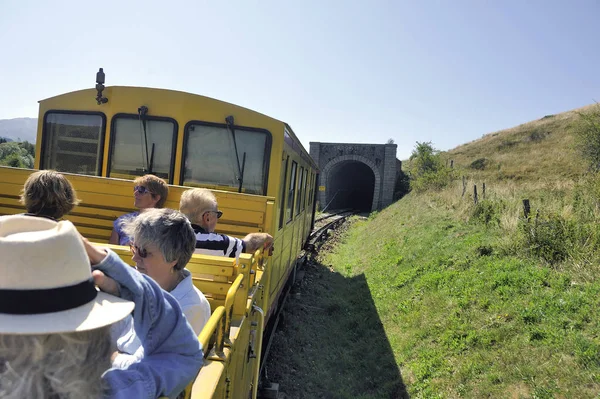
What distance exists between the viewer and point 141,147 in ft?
16.2

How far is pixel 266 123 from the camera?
15.5 feet

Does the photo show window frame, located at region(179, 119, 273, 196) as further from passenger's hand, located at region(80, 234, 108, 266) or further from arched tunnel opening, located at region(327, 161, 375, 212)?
arched tunnel opening, located at region(327, 161, 375, 212)

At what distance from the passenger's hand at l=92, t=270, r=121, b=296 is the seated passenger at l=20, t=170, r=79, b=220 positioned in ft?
4.41

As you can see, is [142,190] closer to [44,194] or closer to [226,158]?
[44,194]

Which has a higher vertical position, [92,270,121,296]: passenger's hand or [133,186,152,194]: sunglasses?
[133,186,152,194]: sunglasses

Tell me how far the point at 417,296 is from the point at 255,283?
16.2 ft

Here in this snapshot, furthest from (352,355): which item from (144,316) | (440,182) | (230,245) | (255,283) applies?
(440,182)

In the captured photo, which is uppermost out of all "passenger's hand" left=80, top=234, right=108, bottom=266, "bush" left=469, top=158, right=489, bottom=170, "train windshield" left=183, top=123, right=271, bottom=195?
"bush" left=469, top=158, right=489, bottom=170

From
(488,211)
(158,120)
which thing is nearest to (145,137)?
(158,120)

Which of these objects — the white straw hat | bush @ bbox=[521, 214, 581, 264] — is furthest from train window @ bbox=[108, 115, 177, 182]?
bush @ bbox=[521, 214, 581, 264]

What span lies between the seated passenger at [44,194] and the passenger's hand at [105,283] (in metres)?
1.34

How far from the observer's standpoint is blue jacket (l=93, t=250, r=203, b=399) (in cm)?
124

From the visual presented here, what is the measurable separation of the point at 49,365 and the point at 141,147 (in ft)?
13.9

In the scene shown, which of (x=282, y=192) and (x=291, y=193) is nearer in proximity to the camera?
(x=282, y=192)
